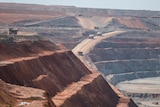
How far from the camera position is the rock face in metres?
34.6

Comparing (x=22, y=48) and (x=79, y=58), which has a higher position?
(x=22, y=48)

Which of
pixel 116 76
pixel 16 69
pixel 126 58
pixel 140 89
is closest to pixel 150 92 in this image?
pixel 140 89

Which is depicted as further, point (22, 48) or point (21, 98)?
point (22, 48)

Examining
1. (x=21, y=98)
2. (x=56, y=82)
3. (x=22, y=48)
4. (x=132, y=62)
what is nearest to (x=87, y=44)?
(x=132, y=62)

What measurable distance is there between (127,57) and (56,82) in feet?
310

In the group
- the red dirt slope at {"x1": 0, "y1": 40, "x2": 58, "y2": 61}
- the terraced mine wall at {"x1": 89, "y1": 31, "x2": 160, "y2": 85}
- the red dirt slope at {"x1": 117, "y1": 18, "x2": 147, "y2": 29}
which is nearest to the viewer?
the red dirt slope at {"x1": 0, "y1": 40, "x2": 58, "y2": 61}

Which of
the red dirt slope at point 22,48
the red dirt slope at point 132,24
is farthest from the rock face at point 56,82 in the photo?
the red dirt slope at point 132,24

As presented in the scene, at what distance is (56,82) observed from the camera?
181ft

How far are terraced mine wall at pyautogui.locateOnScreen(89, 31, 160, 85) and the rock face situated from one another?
2085 inches

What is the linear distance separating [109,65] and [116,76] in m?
6.62

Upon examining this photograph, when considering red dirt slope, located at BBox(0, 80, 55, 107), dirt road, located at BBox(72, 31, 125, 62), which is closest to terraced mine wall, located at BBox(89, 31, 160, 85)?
dirt road, located at BBox(72, 31, 125, 62)

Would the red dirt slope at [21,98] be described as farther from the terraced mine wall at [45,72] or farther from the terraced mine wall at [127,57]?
the terraced mine wall at [127,57]

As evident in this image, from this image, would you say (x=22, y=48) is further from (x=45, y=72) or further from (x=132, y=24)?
(x=132, y=24)

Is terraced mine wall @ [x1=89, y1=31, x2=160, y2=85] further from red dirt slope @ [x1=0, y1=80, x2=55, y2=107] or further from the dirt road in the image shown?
red dirt slope @ [x1=0, y1=80, x2=55, y2=107]
